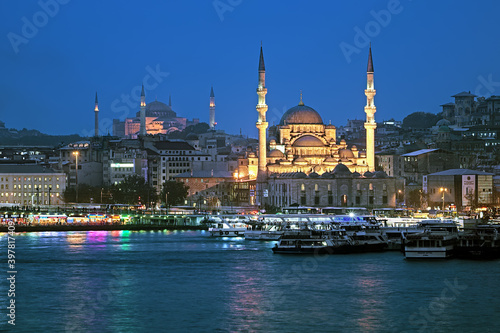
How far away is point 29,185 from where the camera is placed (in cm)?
11288

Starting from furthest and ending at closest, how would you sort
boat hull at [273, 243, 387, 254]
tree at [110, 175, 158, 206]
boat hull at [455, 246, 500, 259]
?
tree at [110, 175, 158, 206] → boat hull at [273, 243, 387, 254] → boat hull at [455, 246, 500, 259]

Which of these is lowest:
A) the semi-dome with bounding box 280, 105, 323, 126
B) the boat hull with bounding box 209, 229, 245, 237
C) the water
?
the water

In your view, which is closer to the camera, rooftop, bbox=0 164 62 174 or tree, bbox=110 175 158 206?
tree, bbox=110 175 158 206

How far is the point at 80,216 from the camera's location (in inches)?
3361

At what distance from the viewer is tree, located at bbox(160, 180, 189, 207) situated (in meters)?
105

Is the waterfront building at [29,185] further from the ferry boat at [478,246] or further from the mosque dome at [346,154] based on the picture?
the ferry boat at [478,246]

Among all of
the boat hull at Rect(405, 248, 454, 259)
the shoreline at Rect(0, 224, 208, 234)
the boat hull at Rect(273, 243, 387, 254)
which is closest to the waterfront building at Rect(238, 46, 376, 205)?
the shoreline at Rect(0, 224, 208, 234)

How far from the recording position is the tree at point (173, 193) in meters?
105

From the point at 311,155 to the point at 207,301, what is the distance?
217 feet

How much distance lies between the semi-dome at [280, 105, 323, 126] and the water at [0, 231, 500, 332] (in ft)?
168

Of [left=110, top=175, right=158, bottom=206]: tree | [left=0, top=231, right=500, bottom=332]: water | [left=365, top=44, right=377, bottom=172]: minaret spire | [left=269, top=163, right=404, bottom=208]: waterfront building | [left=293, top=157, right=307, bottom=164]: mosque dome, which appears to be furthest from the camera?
[left=110, top=175, right=158, bottom=206]: tree

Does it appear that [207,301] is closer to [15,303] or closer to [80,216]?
[15,303]

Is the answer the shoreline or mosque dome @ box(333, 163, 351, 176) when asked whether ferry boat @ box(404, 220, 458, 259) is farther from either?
mosque dome @ box(333, 163, 351, 176)

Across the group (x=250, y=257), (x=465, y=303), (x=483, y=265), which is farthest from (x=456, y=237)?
(x=465, y=303)
